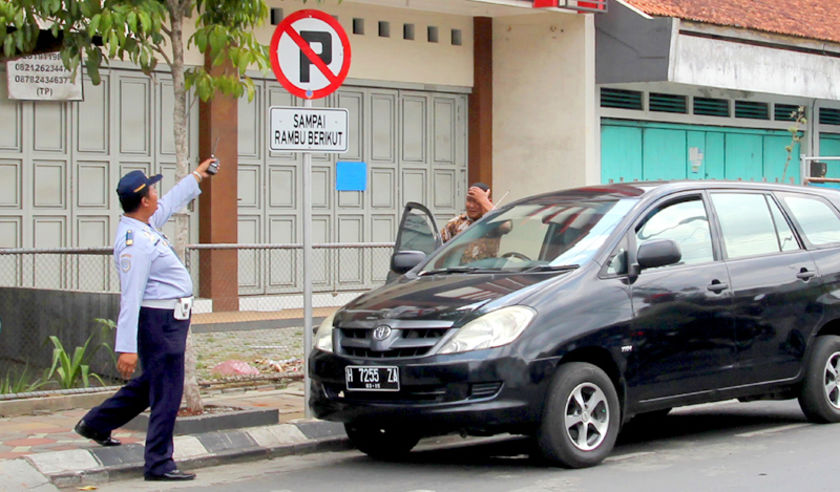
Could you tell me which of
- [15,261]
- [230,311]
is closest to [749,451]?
[230,311]

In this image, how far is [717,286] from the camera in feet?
28.9

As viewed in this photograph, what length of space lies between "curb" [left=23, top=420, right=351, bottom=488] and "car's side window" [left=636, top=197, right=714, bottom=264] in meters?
2.63

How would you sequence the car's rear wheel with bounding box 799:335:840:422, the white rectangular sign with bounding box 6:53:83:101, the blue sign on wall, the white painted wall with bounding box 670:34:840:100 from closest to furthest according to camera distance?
the car's rear wheel with bounding box 799:335:840:422 < the white rectangular sign with bounding box 6:53:83:101 < the blue sign on wall < the white painted wall with bounding box 670:34:840:100

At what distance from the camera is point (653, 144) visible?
70.0ft

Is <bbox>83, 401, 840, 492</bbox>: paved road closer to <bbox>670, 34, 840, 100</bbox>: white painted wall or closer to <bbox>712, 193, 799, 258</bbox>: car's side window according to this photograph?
<bbox>712, 193, 799, 258</bbox>: car's side window

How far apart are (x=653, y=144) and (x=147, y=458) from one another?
1481 centimetres

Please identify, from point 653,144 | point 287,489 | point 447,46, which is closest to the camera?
point 287,489

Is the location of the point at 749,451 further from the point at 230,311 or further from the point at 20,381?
the point at 230,311

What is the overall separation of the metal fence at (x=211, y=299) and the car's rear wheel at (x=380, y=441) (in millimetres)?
2843

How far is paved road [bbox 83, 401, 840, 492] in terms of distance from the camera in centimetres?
753

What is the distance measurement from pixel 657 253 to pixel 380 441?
2.22m

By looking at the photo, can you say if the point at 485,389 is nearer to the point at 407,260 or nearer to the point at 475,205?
the point at 407,260

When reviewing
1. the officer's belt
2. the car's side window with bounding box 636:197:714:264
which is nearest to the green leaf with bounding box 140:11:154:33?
the officer's belt

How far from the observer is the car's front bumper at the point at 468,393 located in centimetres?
757
